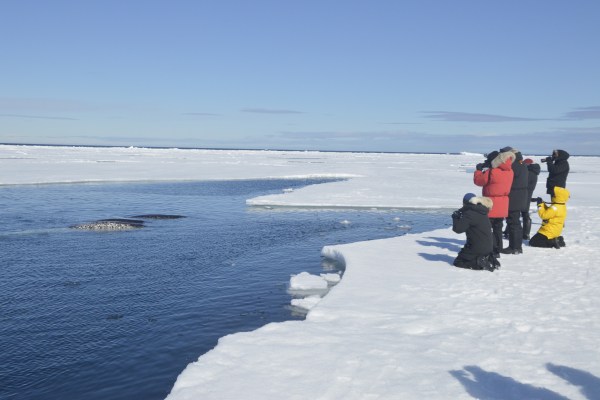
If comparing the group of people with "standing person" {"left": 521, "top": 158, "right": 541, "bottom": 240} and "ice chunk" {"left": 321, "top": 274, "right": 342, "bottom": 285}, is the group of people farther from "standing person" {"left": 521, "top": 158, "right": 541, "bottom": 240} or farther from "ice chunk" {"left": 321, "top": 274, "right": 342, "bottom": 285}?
"ice chunk" {"left": 321, "top": 274, "right": 342, "bottom": 285}

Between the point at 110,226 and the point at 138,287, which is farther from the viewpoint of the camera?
the point at 110,226

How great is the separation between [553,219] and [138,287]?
846 centimetres

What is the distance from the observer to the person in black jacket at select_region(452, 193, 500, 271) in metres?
8.52

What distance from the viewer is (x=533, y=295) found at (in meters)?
7.22

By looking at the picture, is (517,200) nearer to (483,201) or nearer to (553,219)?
(553,219)

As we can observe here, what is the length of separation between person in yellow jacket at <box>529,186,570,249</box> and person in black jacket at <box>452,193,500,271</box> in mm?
2297

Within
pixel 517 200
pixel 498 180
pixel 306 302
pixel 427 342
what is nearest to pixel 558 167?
pixel 517 200

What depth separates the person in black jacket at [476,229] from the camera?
852 cm

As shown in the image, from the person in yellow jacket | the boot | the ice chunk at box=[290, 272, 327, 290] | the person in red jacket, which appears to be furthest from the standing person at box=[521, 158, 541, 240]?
the ice chunk at box=[290, 272, 327, 290]

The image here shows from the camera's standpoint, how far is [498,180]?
30.1 ft

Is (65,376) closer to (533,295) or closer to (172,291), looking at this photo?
(172,291)

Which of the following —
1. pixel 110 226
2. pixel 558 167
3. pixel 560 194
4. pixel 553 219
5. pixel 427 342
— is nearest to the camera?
pixel 427 342

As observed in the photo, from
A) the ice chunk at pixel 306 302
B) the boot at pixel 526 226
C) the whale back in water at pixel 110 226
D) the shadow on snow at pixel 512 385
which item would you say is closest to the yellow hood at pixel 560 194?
the boot at pixel 526 226

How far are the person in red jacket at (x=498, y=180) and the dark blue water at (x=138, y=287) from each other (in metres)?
3.61
